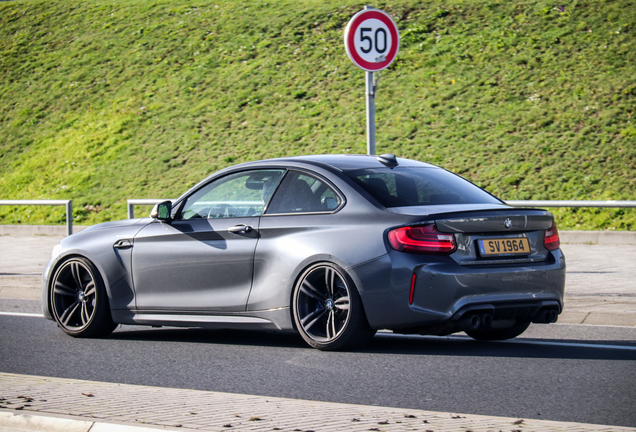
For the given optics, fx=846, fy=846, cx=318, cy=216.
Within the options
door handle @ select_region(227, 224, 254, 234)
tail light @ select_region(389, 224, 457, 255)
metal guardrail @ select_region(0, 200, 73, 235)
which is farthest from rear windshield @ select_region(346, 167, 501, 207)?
metal guardrail @ select_region(0, 200, 73, 235)

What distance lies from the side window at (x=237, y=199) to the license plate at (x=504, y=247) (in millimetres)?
1815

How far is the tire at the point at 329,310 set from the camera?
20.1ft

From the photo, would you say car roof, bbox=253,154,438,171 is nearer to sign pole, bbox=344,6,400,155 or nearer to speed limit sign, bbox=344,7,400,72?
sign pole, bbox=344,6,400,155

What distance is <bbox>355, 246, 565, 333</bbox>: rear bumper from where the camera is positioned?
5859 mm

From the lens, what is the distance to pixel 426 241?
19.4ft

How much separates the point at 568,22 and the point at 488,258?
21797 mm

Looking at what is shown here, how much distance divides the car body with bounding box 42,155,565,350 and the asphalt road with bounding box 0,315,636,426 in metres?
0.26

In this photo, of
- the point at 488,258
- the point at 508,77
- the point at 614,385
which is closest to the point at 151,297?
the point at 488,258

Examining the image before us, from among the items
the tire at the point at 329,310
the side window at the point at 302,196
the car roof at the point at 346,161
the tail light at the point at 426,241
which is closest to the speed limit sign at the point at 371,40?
the car roof at the point at 346,161

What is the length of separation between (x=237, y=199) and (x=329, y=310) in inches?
52.1

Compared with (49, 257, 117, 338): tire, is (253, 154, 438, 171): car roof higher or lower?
higher

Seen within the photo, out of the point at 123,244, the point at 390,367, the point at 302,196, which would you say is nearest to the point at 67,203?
the point at 123,244

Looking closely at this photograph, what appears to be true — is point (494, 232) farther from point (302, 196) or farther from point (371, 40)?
point (371, 40)

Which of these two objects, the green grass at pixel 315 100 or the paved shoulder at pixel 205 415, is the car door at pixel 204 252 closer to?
the paved shoulder at pixel 205 415
